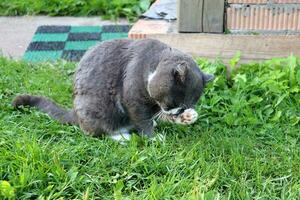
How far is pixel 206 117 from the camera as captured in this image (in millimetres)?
3301

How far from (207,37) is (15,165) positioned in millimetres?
1792

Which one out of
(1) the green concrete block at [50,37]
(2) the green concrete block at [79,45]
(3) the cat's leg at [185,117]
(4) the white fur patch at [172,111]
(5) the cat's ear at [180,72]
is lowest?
(2) the green concrete block at [79,45]

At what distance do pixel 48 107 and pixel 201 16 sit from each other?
1330mm

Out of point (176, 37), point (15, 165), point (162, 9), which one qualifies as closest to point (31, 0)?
point (162, 9)

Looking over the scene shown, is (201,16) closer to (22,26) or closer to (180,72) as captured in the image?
(180,72)

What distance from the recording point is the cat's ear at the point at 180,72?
104 inches

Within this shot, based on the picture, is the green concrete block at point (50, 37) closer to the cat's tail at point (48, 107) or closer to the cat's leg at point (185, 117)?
the cat's tail at point (48, 107)

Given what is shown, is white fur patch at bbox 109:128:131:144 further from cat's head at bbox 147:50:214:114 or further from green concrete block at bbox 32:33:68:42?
green concrete block at bbox 32:33:68:42

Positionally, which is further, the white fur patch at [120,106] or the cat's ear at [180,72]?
the white fur patch at [120,106]

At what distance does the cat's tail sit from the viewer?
10.5ft

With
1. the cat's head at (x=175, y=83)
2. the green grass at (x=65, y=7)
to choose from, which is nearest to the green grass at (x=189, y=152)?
the cat's head at (x=175, y=83)

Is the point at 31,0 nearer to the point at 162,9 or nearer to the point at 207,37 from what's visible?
the point at 162,9

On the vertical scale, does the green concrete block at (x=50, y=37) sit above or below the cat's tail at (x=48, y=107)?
below

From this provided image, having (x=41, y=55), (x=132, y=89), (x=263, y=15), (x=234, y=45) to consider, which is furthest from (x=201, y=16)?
(x=41, y=55)
